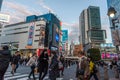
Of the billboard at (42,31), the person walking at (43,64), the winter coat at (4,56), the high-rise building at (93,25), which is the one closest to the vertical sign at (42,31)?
the billboard at (42,31)

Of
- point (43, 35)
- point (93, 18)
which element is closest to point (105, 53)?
point (43, 35)

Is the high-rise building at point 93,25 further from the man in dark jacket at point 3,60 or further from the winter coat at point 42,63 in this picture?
the man in dark jacket at point 3,60

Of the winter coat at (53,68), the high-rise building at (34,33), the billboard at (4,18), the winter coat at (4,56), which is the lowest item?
the winter coat at (53,68)

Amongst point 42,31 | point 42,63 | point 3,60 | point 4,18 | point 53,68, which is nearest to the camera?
point 3,60

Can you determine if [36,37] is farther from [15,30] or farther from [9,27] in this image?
A: [9,27]

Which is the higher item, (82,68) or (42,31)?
(42,31)

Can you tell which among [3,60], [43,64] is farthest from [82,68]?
[3,60]

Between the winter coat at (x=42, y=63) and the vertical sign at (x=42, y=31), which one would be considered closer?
the winter coat at (x=42, y=63)

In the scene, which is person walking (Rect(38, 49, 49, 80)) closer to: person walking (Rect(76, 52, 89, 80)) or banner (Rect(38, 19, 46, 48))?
person walking (Rect(76, 52, 89, 80))

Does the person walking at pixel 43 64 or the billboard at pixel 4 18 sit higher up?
the billboard at pixel 4 18

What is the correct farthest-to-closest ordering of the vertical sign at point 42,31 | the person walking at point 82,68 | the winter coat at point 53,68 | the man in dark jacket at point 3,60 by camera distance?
the vertical sign at point 42,31 < the winter coat at point 53,68 < the man in dark jacket at point 3,60 < the person walking at point 82,68

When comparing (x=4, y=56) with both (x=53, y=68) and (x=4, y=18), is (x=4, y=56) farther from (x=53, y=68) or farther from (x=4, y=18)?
(x=4, y=18)

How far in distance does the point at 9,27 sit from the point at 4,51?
285 ft

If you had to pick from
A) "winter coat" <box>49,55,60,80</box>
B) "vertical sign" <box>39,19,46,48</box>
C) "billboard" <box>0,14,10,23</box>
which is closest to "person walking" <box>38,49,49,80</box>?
"winter coat" <box>49,55,60,80</box>
